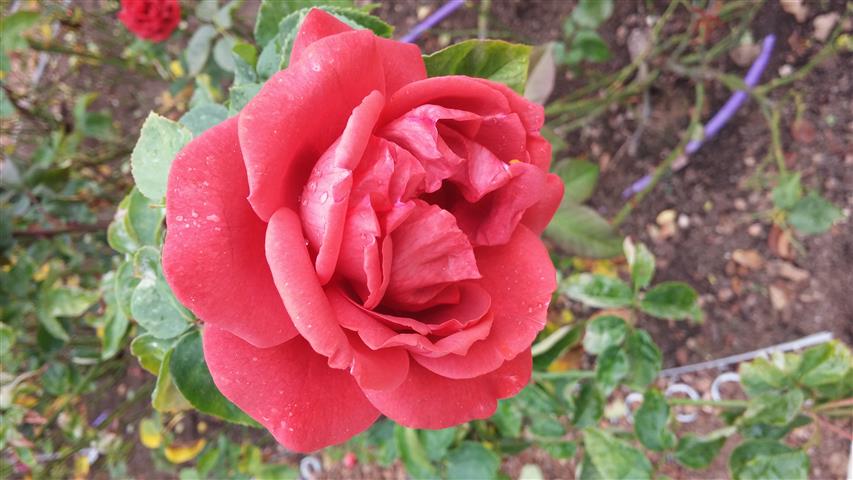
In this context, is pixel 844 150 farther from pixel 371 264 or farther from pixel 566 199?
pixel 371 264

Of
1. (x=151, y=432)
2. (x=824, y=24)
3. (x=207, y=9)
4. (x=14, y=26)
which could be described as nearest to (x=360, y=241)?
(x=207, y=9)

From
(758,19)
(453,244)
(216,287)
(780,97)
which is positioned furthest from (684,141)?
(216,287)

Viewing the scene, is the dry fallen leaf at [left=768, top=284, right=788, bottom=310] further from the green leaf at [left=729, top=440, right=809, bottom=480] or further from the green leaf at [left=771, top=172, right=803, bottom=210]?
the green leaf at [left=729, top=440, right=809, bottom=480]

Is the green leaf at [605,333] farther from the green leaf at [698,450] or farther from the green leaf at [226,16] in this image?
the green leaf at [226,16]

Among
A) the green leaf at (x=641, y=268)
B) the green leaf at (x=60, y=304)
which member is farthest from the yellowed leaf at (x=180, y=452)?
the green leaf at (x=641, y=268)

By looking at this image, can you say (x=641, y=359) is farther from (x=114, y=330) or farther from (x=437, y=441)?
(x=114, y=330)

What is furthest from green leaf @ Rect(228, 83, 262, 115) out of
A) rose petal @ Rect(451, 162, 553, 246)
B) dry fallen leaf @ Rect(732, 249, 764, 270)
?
dry fallen leaf @ Rect(732, 249, 764, 270)
